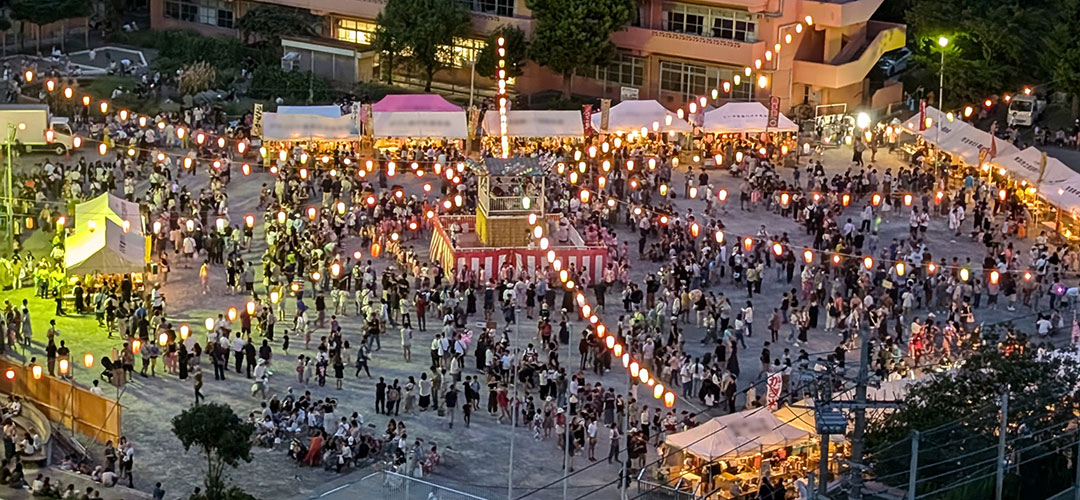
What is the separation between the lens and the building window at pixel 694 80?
233ft

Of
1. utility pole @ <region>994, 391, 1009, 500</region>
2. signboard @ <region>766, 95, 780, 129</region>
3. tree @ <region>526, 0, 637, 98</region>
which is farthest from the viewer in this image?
tree @ <region>526, 0, 637, 98</region>

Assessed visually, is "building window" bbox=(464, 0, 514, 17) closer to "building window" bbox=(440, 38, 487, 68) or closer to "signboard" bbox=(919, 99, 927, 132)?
"building window" bbox=(440, 38, 487, 68)

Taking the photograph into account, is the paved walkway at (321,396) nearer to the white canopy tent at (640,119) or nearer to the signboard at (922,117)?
the signboard at (922,117)

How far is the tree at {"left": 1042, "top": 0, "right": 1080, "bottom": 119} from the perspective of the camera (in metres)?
67.4

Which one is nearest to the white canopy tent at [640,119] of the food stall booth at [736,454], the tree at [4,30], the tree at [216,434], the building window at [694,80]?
the building window at [694,80]

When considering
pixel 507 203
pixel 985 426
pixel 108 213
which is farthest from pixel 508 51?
pixel 985 426

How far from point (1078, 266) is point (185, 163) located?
23.8m

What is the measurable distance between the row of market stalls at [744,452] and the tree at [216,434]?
7.98 meters

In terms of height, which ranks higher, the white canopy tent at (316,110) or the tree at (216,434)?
the white canopy tent at (316,110)

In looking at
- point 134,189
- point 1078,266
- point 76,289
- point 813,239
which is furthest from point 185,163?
point 1078,266

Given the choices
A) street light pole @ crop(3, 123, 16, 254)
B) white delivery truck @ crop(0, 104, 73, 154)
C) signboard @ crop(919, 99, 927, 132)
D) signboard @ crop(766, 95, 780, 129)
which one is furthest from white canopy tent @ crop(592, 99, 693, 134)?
street light pole @ crop(3, 123, 16, 254)

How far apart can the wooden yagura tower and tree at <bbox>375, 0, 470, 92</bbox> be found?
1778 cm

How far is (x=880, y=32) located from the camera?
72.2 metres

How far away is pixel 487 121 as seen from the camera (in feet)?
206
